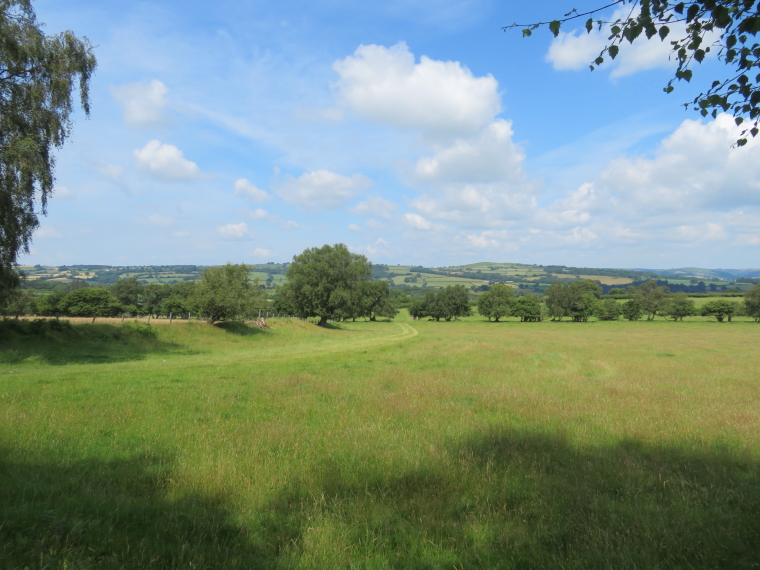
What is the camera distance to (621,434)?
31.7 ft

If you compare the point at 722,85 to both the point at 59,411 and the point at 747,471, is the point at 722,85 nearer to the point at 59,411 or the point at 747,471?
the point at 747,471

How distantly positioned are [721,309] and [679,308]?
360 inches

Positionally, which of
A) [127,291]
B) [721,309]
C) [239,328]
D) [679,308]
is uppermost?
[127,291]

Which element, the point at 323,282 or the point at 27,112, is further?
the point at 323,282

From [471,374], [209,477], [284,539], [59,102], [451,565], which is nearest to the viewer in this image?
[451,565]

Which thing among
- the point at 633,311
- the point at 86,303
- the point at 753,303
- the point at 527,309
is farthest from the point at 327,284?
the point at 753,303

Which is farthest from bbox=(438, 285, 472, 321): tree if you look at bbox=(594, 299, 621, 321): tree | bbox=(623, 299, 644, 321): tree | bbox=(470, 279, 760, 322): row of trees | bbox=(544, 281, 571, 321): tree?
bbox=(623, 299, 644, 321): tree

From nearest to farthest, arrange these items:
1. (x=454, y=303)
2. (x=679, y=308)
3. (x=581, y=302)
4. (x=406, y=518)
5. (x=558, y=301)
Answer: (x=406, y=518) < (x=679, y=308) < (x=581, y=302) < (x=558, y=301) < (x=454, y=303)

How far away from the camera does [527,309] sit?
399 feet

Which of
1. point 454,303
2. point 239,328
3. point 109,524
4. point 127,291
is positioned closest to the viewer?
point 109,524

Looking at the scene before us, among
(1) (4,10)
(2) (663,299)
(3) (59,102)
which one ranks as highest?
(1) (4,10)

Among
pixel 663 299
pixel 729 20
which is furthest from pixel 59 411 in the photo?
pixel 663 299

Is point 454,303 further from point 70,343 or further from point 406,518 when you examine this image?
point 406,518

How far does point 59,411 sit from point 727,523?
13738mm
